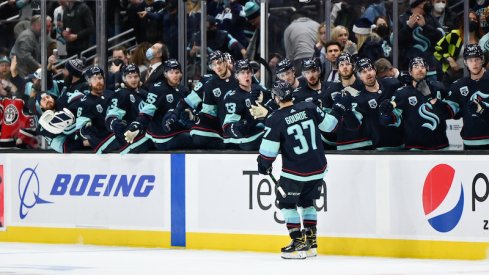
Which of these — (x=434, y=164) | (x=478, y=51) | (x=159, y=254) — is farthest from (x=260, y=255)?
(x=478, y=51)

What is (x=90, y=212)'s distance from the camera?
14438mm

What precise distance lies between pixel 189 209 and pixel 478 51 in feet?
10.7

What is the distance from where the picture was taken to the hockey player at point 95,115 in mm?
14336

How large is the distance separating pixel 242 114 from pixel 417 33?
196 centimetres

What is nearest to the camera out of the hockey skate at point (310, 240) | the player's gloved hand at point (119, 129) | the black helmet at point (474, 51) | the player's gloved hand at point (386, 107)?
the hockey skate at point (310, 240)

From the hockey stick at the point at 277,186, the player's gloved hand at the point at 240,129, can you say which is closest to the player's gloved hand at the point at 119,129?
the player's gloved hand at the point at 240,129

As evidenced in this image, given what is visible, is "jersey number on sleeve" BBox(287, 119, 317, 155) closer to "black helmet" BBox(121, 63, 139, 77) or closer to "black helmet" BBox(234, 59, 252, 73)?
"black helmet" BBox(234, 59, 252, 73)

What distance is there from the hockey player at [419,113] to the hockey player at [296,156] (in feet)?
2.92

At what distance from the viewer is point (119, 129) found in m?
14.1

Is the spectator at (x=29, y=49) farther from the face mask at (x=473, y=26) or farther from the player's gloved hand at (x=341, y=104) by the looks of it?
the face mask at (x=473, y=26)

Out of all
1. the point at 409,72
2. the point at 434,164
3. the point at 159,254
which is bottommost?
the point at 159,254

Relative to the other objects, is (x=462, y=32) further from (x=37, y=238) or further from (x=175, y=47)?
(x=37, y=238)

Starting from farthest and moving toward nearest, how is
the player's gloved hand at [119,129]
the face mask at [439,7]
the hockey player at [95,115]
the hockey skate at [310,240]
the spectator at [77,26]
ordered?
the spectator at [77,26] < the hockey player at [95,115] < the player's gloved hand at [119,129] < the face mask at [439,7] < the hockey skate at [310,240]

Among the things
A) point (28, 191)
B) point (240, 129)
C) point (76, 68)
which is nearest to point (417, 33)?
point (240, 129)
